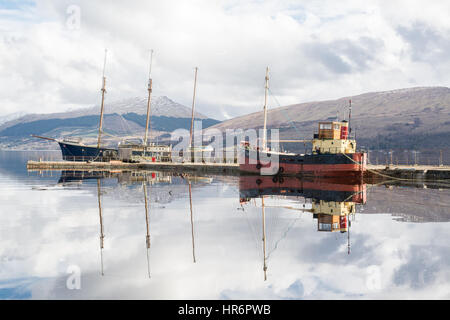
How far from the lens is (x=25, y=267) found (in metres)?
13.9

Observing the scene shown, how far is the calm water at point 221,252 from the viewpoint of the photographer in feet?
39.4

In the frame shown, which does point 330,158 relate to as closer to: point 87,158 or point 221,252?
point 221,252

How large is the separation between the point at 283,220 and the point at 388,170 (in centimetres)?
4022

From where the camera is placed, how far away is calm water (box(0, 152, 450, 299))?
12.0m

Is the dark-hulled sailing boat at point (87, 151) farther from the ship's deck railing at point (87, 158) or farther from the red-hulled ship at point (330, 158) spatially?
the red-hulled ship at point (330, 158)

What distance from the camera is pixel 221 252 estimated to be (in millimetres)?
16062

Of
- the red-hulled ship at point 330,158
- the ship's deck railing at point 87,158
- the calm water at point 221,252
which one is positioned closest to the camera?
the calm water at point 221,252

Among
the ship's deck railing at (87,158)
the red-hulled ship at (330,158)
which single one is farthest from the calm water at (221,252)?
the ship's deck railing at (87,158)

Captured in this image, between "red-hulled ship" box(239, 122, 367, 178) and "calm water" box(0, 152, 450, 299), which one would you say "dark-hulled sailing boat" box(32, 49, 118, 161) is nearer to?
"red-hulled ship" box(239, 122, 367, 178)

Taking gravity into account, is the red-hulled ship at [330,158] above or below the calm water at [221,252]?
above

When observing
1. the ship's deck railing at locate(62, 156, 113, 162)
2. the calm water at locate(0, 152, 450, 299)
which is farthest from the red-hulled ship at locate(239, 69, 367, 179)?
the ship's deck railing at locate(62, 156, 113, 162)

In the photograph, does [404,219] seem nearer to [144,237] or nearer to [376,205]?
[376,205]
